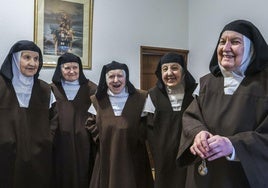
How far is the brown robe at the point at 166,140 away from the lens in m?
2.57

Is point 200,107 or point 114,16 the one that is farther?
point 114,16

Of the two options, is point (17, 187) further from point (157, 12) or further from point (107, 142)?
point (157, 12)

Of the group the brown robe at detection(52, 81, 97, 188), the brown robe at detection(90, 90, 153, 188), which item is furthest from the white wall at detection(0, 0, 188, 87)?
the brown robe at detection(90, 90, 153, 188)

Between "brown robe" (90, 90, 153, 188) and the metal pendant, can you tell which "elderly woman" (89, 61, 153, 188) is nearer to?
Result: "brown robe" (90, 90, 153, 188)

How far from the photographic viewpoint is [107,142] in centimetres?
265

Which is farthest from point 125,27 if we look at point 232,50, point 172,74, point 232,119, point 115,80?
point 232,119

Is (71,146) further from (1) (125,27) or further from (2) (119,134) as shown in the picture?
(1) (125,27)

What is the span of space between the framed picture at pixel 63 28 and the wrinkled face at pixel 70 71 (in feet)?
3.26

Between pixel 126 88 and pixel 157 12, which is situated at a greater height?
pixel 157 12

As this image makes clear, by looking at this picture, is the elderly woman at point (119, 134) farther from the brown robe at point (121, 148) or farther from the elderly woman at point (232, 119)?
the elderly woman at point (232, 119)

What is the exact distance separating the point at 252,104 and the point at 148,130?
133cm

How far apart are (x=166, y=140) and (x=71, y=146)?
873mm

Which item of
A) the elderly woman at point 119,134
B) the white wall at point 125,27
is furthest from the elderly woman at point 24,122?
the white wall at point 125,27

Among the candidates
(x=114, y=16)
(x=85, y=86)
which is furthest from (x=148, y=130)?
(x=114, y=16)
